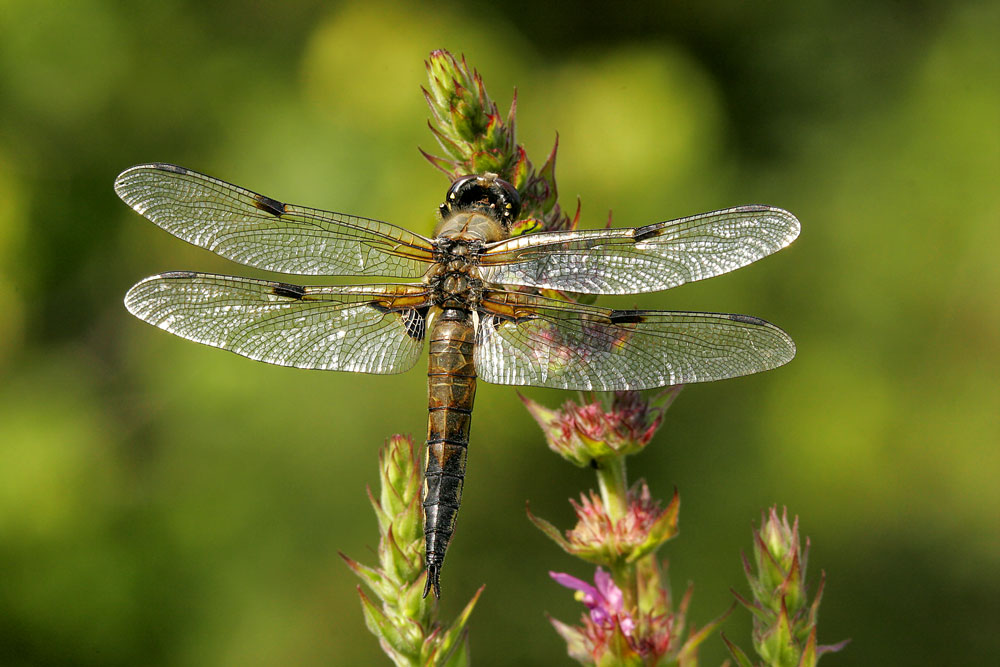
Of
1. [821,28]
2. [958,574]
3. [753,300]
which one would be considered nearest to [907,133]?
[821,28]

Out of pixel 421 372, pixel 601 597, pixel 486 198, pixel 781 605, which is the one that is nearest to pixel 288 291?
pixel 486 198

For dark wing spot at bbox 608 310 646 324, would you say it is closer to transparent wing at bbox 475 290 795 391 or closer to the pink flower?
transparent wing at bbox 475 290 795 391

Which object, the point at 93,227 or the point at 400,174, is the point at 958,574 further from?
the point at 93,227

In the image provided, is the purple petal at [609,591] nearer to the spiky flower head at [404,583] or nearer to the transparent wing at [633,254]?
the spiky flower head at [404,583]

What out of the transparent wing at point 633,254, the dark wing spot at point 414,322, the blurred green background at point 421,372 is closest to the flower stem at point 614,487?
the transparent wing at point 633,254

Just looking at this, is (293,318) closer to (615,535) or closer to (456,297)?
(456,297)

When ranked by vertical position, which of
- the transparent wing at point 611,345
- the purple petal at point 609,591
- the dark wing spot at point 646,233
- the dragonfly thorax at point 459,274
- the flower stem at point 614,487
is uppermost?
the dark wing spot at point 646,233
